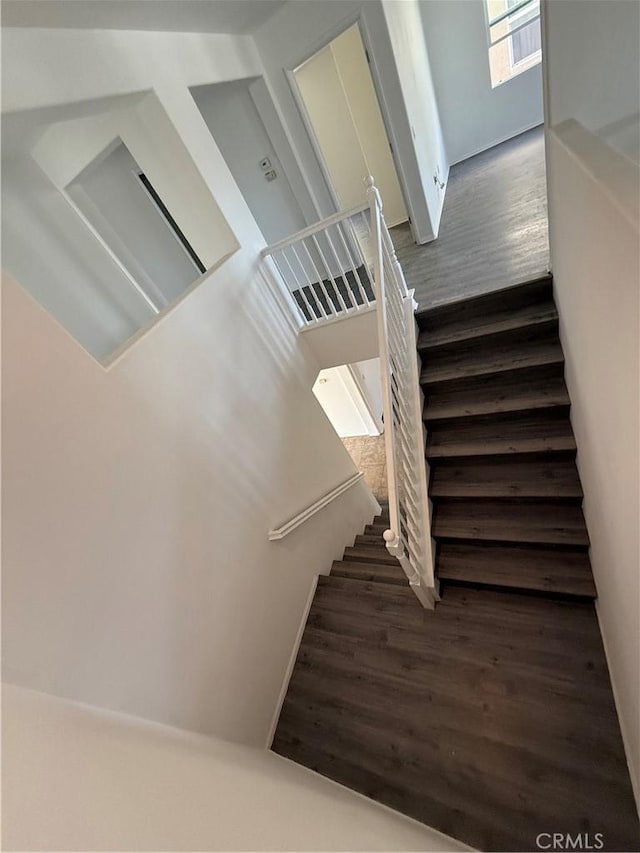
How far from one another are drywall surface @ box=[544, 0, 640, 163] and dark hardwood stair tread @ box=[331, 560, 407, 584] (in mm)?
2499

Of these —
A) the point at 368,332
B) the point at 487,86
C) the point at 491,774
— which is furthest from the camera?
the point at 487,86

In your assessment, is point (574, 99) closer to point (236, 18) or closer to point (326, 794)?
point (236, 18)

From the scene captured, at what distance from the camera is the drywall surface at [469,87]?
5.04 metres

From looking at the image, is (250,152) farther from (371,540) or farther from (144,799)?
(144,799)

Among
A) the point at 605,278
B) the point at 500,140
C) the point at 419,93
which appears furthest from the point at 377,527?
the point at 500,140

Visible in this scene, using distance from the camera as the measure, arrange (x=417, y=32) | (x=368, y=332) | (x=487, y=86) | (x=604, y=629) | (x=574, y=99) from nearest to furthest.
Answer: (x=574, y=99)
(x=604, y=629)
(x=368, y=332)
(x=417, y=32)
(x=487, y=86)

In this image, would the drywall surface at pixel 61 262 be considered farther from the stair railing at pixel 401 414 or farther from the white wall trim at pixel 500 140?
the white wall trim at pixel 500 140

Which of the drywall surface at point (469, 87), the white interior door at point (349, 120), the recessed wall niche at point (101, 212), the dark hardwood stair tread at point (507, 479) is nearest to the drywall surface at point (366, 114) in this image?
the white interior door at point (349, 120)

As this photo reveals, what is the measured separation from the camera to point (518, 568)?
Result: 1979 mm

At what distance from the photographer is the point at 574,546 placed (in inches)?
74.4

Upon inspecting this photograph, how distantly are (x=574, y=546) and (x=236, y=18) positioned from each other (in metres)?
4.45

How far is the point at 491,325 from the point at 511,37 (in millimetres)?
5996

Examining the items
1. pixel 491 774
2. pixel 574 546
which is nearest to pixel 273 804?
pixel 491 774

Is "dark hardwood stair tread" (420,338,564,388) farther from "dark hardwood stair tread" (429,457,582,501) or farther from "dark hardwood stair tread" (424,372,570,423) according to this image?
"dark hardwood stair tread" (429,457,582,501)
